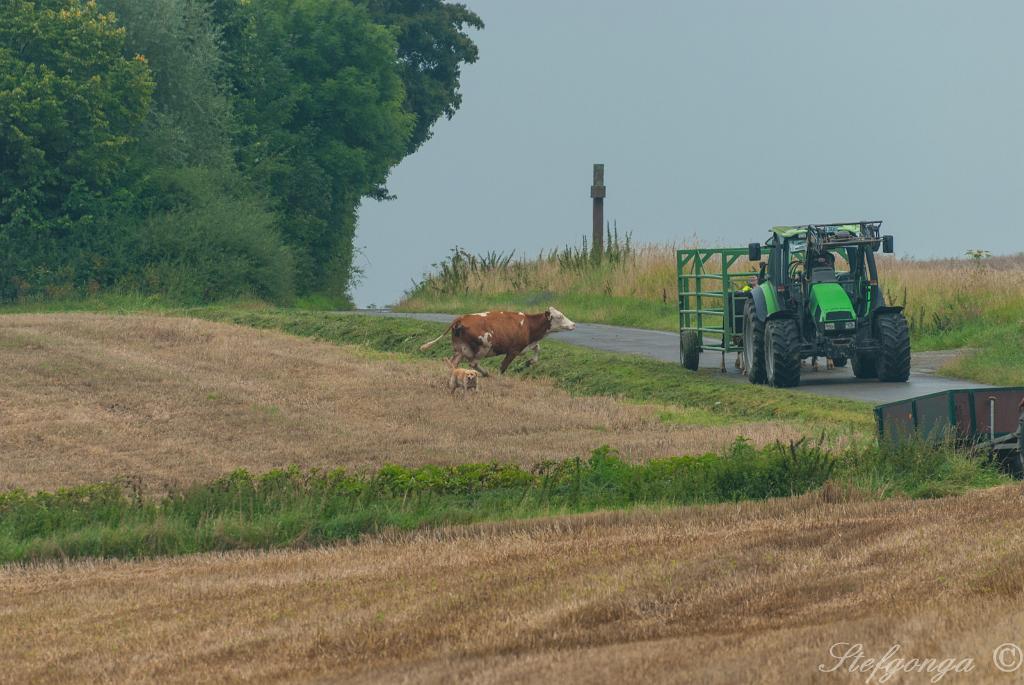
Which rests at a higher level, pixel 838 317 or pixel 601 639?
pixel 838 317

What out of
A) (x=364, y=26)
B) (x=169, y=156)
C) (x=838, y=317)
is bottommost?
(x=838, y=317)

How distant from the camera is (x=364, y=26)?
72.4 meters

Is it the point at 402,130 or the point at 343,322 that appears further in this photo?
the point at 402,130

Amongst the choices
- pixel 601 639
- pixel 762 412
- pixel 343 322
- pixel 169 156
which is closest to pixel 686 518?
pixel 601 639

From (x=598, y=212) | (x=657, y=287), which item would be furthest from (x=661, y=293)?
(x=598, y=212)

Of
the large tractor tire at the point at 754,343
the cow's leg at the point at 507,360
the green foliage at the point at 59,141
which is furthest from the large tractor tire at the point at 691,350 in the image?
the green foliage at the point at 59,141

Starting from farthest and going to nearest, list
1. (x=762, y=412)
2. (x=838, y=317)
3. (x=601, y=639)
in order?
(x=838, y=317) → (x=762, y=412) → (x=601, y=639)

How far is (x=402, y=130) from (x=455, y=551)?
2519 inches

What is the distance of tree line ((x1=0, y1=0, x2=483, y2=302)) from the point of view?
177ft

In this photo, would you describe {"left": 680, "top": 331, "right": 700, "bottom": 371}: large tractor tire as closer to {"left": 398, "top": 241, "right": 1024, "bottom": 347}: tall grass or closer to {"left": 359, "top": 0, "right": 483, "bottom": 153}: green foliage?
{"left": 398, "top": 241, "right": 1024, "bottom": 347}: tall grass

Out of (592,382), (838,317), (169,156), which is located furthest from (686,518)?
(169,156)

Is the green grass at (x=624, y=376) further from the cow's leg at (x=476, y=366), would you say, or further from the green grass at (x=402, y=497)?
the green grass at (x=402, y=497)

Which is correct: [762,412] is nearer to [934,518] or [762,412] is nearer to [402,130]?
[934,518]

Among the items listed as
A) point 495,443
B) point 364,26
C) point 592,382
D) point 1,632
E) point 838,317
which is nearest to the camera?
point 1,632
